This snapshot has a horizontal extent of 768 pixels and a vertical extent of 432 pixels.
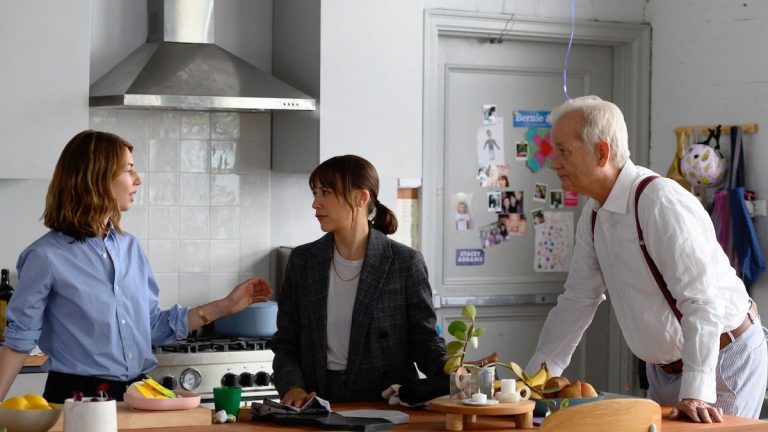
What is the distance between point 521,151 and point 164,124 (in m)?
1.75

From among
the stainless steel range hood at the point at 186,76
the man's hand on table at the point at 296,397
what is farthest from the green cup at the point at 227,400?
the stainless steel range hood at the point at 186,76

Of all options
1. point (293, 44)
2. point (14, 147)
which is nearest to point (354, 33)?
point (293, 44)

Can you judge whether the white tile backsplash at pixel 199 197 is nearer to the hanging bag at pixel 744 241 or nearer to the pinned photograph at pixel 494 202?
the pinned photograph at pixel 494 202

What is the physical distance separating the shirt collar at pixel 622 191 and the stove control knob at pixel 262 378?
5.62 feet

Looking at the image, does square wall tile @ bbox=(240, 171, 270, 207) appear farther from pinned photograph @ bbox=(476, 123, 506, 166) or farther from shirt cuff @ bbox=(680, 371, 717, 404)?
shirt cuff @ bbox=(680, 371, 717, 404)

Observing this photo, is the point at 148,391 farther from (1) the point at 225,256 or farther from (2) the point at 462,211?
(2) the point at 462,211

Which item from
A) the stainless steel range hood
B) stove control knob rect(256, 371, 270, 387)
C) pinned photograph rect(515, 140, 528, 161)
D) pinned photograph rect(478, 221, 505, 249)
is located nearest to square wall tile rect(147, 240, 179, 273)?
the stainless steel range hood

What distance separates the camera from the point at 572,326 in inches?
A: 130

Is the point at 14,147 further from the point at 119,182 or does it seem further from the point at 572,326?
the point at 572,326

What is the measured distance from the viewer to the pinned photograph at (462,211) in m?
5.25

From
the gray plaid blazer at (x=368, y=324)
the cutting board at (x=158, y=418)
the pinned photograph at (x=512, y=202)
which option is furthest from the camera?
the pinned photograph at (x=512, y=202)

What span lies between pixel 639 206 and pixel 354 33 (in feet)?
6.00

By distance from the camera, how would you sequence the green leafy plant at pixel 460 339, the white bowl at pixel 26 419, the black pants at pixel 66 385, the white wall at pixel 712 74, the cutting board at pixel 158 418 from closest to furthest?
the white bowl at pixel 26 419
the cutting board at pixel 158 418
the green leafy plant at pixel 460 339
the black pants at pixel 66 385
the white wall at pixel 712 74

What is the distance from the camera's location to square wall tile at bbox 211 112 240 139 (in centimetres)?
475
